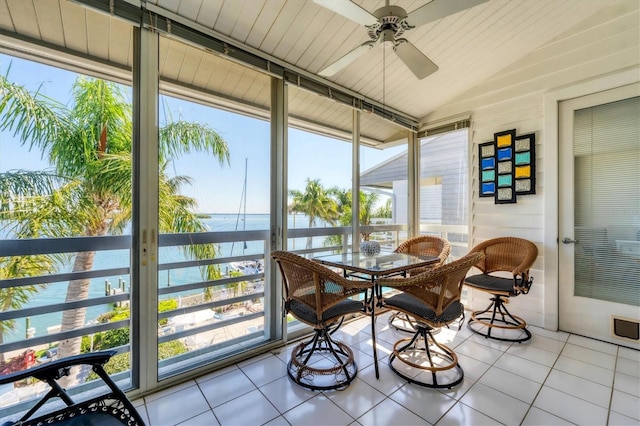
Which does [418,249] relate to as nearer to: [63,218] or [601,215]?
[601,215]

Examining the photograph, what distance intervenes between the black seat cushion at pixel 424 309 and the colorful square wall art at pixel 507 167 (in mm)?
1811

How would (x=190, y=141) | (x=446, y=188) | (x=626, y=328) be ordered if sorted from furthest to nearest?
(x=446, y=188), (x=626, y=328), (x=190, y=141)

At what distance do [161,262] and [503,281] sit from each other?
329cm

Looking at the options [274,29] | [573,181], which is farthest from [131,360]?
[573,181]

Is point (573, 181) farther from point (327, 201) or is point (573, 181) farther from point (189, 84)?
point (189, 84)

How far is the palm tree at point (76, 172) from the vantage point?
1631mm

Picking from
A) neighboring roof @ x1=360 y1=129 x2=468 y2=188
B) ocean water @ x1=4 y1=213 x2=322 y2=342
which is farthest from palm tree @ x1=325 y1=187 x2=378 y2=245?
ocean water @ x1=4 y1=213 x2=322 y2=342

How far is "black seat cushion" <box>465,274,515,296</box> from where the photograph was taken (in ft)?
9.00

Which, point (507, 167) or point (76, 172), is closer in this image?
point (76, 172)

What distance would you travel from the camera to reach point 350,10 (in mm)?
1573

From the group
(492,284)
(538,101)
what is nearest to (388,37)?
(538,101)

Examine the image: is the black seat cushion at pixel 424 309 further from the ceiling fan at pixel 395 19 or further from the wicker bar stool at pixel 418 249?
the ceiling fan at pixel 395 19

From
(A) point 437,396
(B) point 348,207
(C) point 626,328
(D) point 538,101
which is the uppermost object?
(D) point 538,101

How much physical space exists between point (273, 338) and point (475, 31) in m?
3.51
